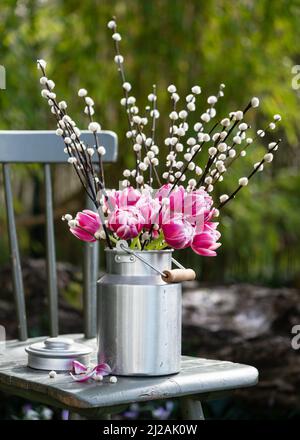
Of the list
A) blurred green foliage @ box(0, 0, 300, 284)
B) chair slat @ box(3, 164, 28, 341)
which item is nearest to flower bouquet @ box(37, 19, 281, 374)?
chair slat @ box(3, 164, 28, 341)

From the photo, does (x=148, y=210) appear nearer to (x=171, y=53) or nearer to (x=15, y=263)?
(x=15, y=263)

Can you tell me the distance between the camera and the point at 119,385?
1153 mm

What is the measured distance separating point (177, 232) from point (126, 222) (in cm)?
7

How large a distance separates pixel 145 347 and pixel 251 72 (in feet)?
6.21

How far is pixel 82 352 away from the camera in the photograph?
1.26 m

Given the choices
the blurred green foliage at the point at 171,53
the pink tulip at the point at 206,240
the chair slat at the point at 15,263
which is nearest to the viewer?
the pink tulip at the point at 206,240

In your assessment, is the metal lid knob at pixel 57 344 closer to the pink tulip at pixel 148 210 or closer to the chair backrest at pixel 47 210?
the pink tulip at pixel 148 210

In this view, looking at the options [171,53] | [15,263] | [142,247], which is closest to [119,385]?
[142,247]

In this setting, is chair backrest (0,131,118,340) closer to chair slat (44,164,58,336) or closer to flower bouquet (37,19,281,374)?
chair slat (44,164,58,336)

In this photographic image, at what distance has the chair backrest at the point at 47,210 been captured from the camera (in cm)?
171

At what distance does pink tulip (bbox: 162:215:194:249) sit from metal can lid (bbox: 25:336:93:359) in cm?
22

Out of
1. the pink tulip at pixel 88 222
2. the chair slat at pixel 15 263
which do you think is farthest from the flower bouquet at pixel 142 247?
the chair slat at pixel 15 263

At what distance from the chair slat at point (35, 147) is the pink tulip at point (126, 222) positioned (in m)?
0.59
